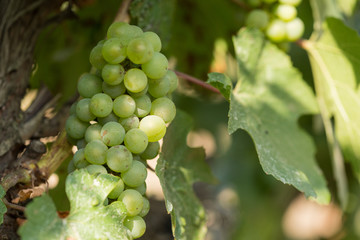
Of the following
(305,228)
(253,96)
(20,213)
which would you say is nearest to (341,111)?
(253,96)

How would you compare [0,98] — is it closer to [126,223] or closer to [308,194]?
[126,223]

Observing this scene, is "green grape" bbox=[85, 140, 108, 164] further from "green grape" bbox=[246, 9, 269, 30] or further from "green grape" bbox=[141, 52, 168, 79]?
"green grape" bbox=[246, 9, 269, 30]

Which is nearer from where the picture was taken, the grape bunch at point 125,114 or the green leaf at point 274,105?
the grape bunch at point 125,114

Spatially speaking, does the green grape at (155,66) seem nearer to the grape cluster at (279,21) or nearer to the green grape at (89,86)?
the green grape at (89,86)

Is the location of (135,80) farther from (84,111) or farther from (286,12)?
(286,12)

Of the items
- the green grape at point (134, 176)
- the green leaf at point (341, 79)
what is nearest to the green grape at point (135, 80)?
the green grape at point (134, 176)

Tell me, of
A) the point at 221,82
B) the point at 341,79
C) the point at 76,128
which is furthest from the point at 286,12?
the point at 76,128
